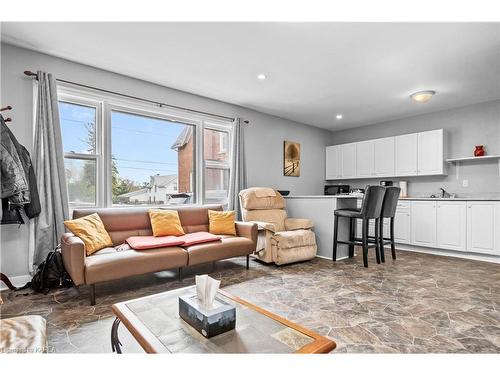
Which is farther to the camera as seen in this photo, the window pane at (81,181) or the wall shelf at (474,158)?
the wall shelf at (474,158)

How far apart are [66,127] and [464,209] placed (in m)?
5.81

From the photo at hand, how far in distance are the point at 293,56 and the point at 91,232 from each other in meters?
2.88

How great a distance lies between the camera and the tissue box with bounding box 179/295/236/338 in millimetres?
1321

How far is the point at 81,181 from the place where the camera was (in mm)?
3570

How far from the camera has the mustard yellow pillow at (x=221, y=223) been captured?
3.90 meters

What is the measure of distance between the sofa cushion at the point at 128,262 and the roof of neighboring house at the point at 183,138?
1.93 meters

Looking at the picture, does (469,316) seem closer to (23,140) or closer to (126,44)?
(126,44)

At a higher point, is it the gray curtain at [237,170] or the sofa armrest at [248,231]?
the gray curtain at [237,170]

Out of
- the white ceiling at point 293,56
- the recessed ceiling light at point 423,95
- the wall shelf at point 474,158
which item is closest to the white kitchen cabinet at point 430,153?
the wall shelf at point 474,158

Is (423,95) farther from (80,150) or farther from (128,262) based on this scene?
(80,150)

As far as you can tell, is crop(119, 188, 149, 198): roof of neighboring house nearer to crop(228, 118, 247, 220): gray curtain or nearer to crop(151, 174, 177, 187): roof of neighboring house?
crop(151, 174, 177, 187): roof of neighboring house

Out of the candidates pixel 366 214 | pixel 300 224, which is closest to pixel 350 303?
pixel 366 214

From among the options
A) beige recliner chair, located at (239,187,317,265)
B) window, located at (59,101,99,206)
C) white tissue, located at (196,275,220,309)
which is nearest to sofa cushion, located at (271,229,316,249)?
beige recliner chair, located at (239,187,317,265)

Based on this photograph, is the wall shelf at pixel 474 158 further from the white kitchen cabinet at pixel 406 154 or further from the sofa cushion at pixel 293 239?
the sofa cushion at pixel 293 239
